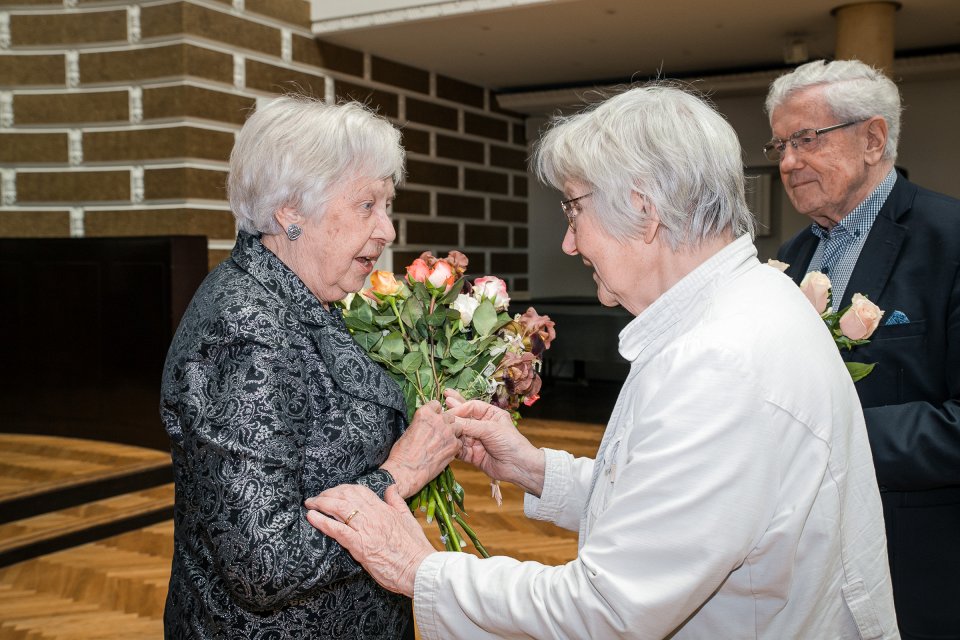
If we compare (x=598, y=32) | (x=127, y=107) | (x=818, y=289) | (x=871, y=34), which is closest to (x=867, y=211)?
(x=818, y=289)

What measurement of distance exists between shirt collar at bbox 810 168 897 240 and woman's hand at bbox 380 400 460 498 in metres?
1.19

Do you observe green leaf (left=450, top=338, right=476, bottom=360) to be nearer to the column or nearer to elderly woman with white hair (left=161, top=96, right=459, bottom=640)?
elderly woman with white hair (left=161, top=96, right=459, bottom=640)

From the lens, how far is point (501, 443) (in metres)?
1.88

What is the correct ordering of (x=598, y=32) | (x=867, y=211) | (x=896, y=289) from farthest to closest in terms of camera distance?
(x=598, y=32)
(x=867, y=211)
(x=896, y=289)

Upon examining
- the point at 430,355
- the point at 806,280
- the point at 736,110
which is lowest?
the point at 430,355

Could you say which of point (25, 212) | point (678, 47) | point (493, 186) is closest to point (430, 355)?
point (25, 212)

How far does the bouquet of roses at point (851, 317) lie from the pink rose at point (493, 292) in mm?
579

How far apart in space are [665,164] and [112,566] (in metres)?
3.95

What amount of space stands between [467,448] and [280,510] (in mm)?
601

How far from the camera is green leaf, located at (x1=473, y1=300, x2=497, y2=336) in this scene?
1.87 meters

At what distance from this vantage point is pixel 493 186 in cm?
1013

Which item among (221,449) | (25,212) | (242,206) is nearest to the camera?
(221,449)

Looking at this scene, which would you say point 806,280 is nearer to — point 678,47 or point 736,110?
point 678,47

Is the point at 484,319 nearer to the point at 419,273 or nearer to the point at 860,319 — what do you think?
the point at 419,273
